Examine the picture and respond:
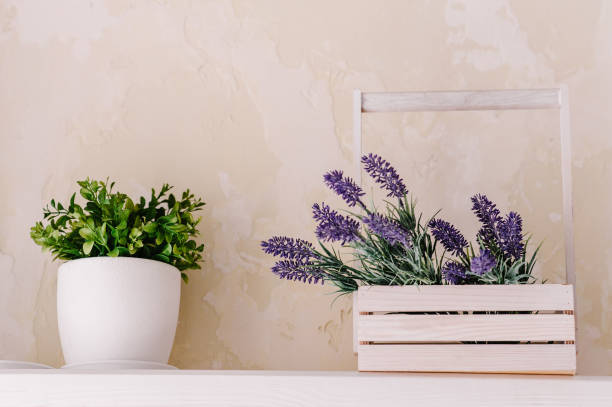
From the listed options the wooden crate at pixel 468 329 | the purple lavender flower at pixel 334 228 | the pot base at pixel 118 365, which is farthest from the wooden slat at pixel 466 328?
the pot base at pixel 118 365

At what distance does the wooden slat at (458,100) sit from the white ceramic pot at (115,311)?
1.27 feet

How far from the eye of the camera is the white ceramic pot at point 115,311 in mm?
1083

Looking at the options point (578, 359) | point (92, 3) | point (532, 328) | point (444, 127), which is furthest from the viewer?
point (92, 3)

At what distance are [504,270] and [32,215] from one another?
0.78 metres

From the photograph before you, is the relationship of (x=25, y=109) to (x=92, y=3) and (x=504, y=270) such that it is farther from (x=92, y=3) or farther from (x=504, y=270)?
(x=504, y=270)

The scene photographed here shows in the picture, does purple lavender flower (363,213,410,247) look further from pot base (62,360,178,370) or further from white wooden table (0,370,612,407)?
pot base (62,360,178,370)

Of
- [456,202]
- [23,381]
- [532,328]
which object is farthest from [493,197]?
[23,381]

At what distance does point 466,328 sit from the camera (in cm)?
90

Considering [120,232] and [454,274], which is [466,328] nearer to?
[454,274]

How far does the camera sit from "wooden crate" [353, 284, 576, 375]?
2.91 ft

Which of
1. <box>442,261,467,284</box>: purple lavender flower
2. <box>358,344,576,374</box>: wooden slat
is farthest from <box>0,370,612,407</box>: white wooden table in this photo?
<box>442,261,467,284</box>: purple lavender flower

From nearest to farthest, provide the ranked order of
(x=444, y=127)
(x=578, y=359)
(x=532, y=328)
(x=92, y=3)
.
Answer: (x=532, y=328) → (x=578, y=359) → (x=444, y=127) → (x=92, y=3)

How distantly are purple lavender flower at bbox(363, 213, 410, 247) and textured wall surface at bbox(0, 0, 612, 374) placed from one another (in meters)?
0.32

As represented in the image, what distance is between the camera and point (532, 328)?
0.89 metres
